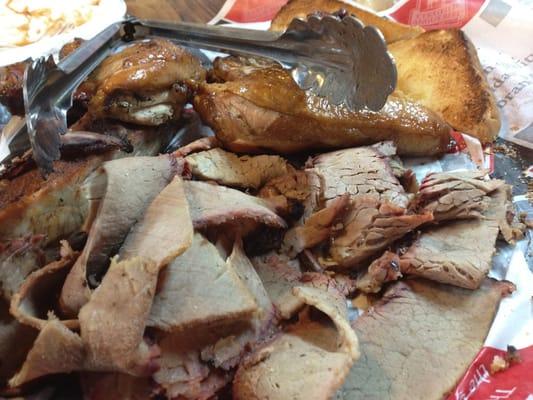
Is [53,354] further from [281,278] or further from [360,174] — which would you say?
[360,174]

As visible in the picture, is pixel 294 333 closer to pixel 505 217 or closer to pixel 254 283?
pixel 254 283

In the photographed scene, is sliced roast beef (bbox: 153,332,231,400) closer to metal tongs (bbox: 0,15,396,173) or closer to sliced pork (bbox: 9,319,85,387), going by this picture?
sliced pork (bbox: 9,319,85,387)

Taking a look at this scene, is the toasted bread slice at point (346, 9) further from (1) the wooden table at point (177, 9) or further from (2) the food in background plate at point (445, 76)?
(1) the wooden table at point (177, 9)

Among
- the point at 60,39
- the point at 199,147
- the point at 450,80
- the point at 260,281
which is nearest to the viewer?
the point at 260,281

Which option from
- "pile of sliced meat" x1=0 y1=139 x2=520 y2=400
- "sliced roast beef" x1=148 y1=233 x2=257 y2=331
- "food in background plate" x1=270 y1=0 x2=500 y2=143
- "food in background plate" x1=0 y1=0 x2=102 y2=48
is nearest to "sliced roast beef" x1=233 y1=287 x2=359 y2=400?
"pile of sliced meat" x1=0 y1=139 x2=520 y2=400

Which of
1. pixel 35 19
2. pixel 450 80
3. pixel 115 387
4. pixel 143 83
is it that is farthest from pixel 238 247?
pixel 35 19

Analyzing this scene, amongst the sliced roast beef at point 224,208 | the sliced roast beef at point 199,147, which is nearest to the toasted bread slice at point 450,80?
the sliced roast beef at point 199,147

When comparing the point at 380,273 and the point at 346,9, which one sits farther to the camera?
the point at 346,9
